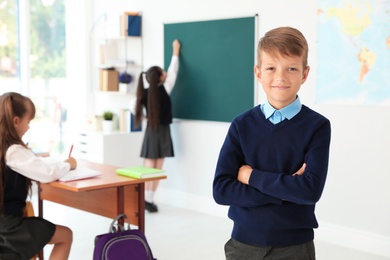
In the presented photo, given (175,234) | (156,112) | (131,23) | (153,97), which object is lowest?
(175,234)

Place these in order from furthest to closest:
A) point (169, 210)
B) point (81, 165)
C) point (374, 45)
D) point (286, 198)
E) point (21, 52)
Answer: point (21, 52), point (169, 210), point (374, 45), point (81, 165), point (286, 198)

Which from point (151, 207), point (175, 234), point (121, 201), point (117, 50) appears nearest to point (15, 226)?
point (121, 201)

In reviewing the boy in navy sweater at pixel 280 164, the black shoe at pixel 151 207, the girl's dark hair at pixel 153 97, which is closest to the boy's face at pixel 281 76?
the boy in navy sweater at pixel 280 164

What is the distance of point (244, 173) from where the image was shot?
196cm

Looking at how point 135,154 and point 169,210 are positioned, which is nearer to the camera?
point 169,210

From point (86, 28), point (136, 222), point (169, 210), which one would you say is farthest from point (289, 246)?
point (86, 28)

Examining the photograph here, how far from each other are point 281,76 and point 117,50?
5283mm

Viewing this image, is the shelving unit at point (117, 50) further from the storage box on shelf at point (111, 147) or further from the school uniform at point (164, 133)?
the school uniform at point (164, 133)

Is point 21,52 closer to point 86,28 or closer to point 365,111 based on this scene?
point 86,28

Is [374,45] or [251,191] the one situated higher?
[374,45]

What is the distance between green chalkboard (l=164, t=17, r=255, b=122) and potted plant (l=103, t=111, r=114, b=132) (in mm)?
824

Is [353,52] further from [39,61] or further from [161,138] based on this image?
[39,61]

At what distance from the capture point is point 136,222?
379cm

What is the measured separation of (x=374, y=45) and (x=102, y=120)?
3333 millimetres
